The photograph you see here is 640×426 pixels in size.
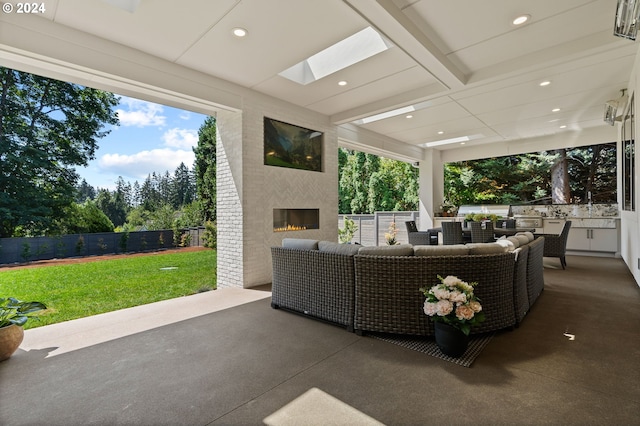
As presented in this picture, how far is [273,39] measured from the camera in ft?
10.9

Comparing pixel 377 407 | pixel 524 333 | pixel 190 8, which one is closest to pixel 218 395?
pixel 377 407

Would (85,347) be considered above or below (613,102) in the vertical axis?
below

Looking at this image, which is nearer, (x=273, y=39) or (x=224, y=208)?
(x=273, y=39)

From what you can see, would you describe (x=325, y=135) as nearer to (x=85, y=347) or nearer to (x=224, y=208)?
(x=224, y=208)

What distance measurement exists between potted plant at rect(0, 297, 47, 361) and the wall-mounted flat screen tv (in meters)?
3.35

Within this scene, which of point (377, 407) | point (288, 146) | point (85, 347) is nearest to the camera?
point (377, 407)

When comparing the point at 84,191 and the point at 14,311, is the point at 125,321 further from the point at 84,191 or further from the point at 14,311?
the point at 84,191

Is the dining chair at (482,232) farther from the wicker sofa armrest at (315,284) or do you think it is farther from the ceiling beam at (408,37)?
the wicker sofa armrest at (315,284)

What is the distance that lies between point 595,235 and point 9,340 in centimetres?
1016

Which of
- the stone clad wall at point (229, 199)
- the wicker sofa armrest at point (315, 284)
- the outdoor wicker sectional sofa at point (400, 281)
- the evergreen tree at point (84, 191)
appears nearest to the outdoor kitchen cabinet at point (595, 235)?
the outdoor wicker sectional sofa at point (400, 281)

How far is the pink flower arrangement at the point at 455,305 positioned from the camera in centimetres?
225

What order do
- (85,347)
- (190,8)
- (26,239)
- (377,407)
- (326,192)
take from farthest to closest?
(326,192) < (26,239) < (190,8) < (85,347) < (377,407)

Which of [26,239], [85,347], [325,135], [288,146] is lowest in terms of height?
[85,347]

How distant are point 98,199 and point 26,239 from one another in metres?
1.05
